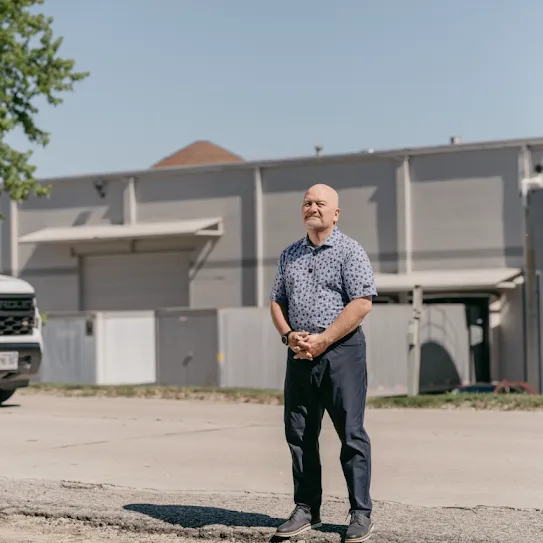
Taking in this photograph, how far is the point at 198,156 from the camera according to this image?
63.8 m

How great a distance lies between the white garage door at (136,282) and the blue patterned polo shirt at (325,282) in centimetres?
4025

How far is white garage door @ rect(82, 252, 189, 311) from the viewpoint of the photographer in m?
47.4

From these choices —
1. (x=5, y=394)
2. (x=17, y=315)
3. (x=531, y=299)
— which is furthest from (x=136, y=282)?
(x=17, y=315)

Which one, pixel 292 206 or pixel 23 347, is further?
pixel 292 206

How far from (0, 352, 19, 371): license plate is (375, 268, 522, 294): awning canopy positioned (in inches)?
956

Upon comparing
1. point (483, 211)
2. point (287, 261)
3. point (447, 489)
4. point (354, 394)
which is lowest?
point (447, 489)

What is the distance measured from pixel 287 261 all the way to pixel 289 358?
0.55 meters

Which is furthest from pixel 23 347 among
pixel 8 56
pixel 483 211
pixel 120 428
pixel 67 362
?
pixel 483 211

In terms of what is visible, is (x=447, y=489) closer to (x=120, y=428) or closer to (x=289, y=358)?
(x=289, y=358)

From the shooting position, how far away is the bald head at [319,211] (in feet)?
22.7

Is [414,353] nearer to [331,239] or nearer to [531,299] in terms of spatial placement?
[531,299]

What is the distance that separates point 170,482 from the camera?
9.16 meters

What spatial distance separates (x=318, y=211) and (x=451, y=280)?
34106 millimetres

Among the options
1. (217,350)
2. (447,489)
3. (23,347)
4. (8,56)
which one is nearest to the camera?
(447,489)
